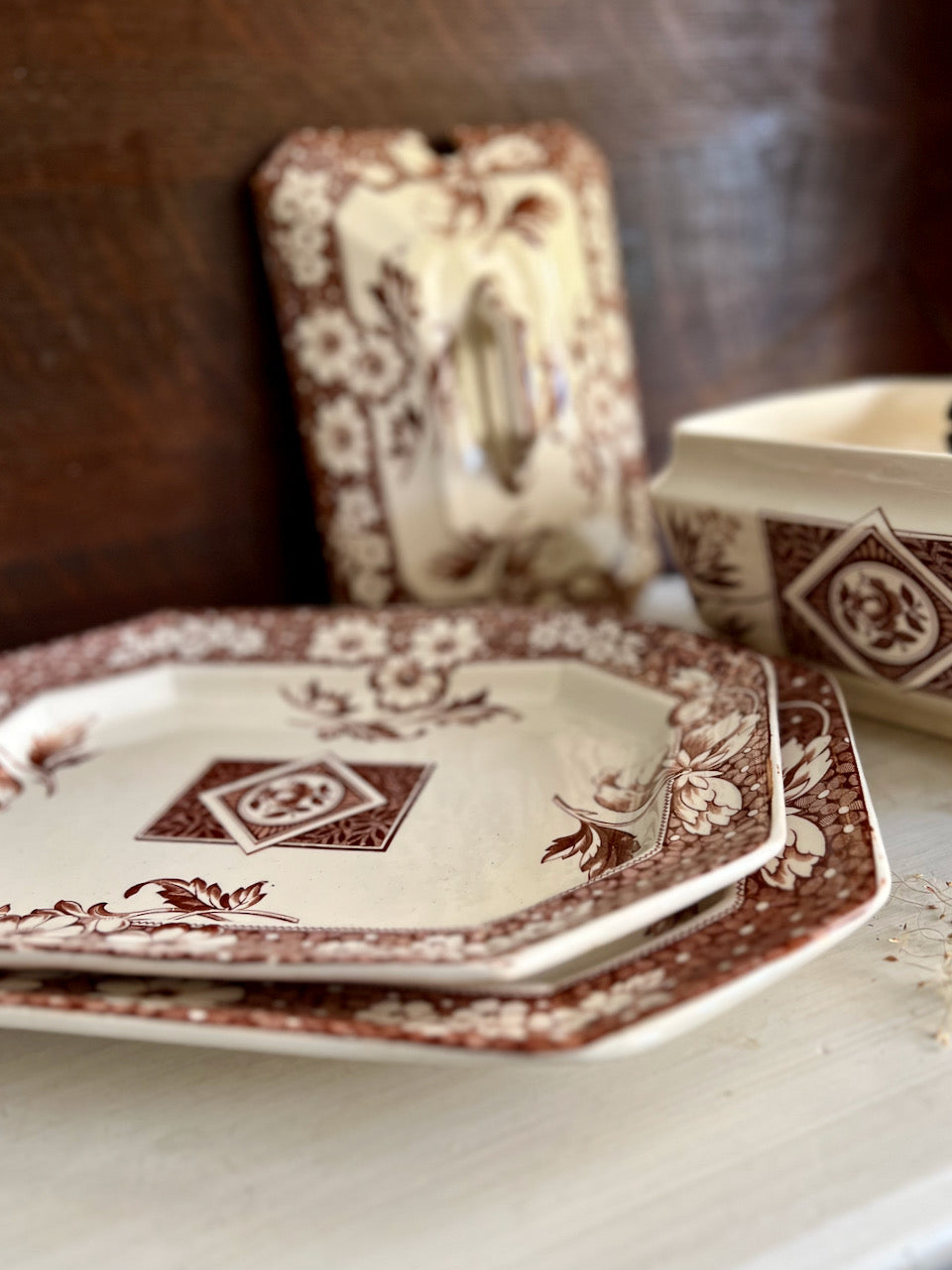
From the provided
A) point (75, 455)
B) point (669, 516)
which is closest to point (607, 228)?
point (669, 516)

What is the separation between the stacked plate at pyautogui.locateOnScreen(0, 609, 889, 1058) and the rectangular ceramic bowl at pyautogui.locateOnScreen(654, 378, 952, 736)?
0.03m

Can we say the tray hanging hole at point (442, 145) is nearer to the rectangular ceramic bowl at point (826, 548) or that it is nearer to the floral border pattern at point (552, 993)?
the rectangular ceramic bowl at point (826, 548)

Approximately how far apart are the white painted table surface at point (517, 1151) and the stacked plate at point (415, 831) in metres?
0.04

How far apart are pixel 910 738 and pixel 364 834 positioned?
0.25 m

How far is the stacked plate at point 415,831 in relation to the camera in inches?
11.2

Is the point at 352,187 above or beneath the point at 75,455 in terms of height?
above

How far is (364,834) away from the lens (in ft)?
1.33

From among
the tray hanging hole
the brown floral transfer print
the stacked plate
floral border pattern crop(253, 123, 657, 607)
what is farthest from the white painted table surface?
the tray hanging hole

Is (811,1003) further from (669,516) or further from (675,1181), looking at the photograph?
(669,516)

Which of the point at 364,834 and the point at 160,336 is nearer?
the point at 364,834

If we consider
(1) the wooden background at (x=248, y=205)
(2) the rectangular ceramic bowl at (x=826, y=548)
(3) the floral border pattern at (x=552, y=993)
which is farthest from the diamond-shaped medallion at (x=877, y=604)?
(1) the wooden background at (x=248, y=205)

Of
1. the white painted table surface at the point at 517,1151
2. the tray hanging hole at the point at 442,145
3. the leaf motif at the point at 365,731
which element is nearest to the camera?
the white painted table surface at the point at 517,1151

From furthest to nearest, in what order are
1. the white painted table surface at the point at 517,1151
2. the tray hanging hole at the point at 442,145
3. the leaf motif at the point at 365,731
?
the tray hanging hole at the point at 442,145 → the leaf motif at the point at 365,731 → the white painted table surface at the point at 517,1151

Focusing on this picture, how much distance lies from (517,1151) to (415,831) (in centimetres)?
14
